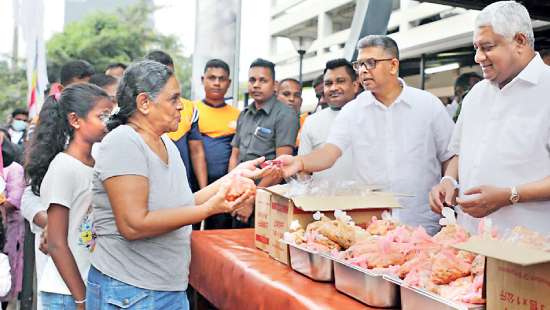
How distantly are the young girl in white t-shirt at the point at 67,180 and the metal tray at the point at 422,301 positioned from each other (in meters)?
1.09

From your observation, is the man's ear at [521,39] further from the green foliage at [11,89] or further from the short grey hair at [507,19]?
the green foliage at [11,89]

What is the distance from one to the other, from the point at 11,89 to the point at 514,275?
3544cm

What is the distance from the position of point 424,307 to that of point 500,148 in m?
1.09

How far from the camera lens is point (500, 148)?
88.8 inches

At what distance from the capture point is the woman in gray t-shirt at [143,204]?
5.55 feet

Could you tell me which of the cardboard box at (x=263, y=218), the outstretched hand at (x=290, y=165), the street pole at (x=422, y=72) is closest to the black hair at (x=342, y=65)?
the outstretched hand at (x=290, y=165)

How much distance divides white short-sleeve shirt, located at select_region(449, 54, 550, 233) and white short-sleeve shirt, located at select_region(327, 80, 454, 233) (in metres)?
0.48

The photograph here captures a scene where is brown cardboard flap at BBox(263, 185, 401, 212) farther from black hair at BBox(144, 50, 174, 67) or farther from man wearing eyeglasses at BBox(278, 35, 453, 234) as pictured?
black hair at BBox(144, 50, 174, 67)

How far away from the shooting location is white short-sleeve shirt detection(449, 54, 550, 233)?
2.19 m

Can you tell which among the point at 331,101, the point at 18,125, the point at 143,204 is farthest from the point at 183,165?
the point at 18,125

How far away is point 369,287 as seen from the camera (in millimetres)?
1582

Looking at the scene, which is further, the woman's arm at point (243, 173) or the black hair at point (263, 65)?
the black hair at point (263, 65)

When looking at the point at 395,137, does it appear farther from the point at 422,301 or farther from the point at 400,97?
Answer: the point at 422,301

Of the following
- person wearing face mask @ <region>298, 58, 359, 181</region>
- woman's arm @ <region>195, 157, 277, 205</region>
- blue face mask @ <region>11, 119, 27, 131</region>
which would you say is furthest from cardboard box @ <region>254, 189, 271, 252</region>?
blue face mask @ <region>11, 119, 27, 131</region>
